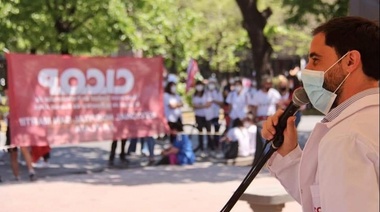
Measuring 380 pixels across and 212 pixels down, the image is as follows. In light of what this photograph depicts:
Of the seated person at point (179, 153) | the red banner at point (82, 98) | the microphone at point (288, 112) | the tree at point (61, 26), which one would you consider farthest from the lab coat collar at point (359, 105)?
the tree at point (61, 26)

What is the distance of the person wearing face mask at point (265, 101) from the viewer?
568 inches

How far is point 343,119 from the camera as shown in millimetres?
2098

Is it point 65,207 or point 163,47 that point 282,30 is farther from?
point 65,207

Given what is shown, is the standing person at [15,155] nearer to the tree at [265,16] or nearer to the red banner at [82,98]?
the red banner at [82,98]

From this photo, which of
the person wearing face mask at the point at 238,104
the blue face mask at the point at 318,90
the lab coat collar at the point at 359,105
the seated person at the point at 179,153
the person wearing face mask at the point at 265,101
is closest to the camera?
the lab coat collar at the point at 359,105

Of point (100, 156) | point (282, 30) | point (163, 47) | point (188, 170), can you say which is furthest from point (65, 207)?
point (282, 30)

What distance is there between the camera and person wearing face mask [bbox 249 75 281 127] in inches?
568

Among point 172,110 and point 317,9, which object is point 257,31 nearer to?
point 317,9

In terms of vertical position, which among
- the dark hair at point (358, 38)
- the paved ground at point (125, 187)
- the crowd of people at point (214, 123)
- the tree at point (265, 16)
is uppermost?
the tree at point (265, 16)

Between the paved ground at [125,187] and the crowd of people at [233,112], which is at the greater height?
the crowd of people at [233,112]

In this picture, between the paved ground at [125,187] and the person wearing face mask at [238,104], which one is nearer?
the paved ground at [125,187]

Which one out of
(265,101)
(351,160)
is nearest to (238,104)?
(265,101)

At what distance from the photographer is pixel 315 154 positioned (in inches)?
89.1

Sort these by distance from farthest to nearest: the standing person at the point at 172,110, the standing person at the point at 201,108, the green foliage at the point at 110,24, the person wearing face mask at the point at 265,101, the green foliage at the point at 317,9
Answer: the green foliage at the point at 110,24 → the standing person at the point at 201,108 → the person wearing face mask at the point at 265,101 → the green foliage at the point at 317,9 → the standing person at the point at 172,110
